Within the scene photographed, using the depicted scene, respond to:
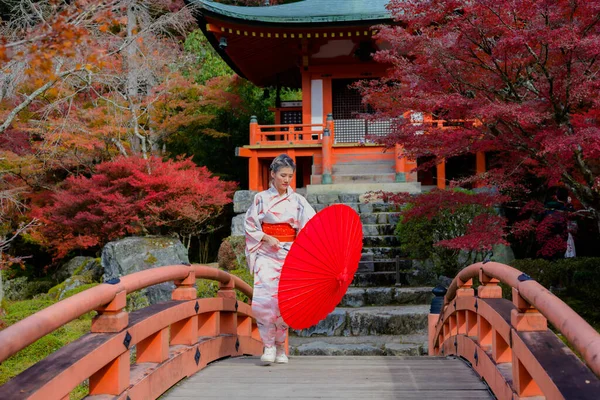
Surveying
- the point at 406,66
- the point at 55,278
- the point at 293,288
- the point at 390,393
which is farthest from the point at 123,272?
the point at 390,393

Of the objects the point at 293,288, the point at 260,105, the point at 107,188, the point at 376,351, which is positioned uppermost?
the point at 260,105

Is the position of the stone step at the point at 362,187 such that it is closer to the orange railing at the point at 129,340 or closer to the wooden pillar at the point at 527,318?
the orange railing at the point at 129,340

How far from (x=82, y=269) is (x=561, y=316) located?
12.0 meters

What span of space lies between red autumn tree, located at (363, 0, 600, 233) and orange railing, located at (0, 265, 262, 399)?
11.3ft

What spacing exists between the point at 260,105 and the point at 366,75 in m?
4.08

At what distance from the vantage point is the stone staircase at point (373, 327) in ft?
23.5

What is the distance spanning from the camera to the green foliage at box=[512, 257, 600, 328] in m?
7.32

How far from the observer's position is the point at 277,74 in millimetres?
16188

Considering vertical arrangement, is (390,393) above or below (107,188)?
below

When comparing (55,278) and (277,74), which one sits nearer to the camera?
(55,278)

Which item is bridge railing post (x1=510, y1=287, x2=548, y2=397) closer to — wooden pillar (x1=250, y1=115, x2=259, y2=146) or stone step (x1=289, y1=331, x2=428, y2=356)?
stone step (x1=289, y1=331, x2=428, y2=356)

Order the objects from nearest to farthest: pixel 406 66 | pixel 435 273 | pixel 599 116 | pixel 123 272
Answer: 1. pixel 599 116
2. pixel 406 66
3. pixel 435 273
4. pixel 123 272

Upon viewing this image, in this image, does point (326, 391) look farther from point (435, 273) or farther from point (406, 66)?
point (435, 273)

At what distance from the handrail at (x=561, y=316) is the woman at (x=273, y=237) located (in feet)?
5.35
